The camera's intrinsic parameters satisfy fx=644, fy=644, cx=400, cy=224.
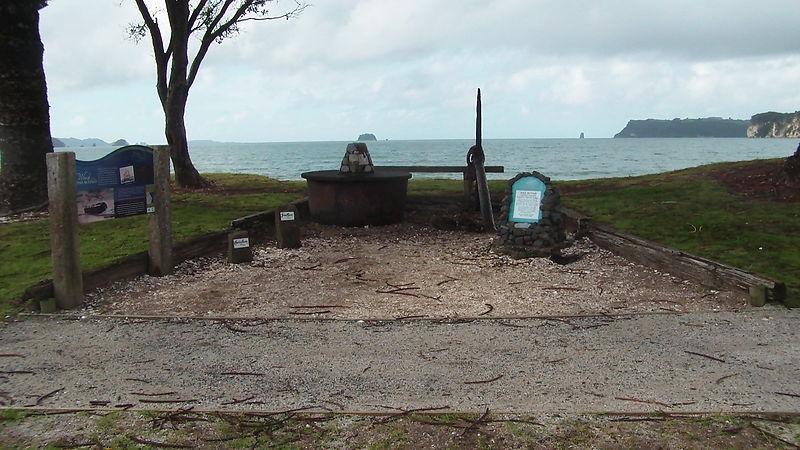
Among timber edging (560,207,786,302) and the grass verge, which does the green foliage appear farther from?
the grass verge

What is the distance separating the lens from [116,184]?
7.46 meters

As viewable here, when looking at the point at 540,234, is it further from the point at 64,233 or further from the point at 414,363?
the point at 64,233

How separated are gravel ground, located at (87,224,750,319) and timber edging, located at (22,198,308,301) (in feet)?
0.46

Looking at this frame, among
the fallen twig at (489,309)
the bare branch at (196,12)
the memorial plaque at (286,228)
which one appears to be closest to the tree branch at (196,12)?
the bare branch at (196,12)

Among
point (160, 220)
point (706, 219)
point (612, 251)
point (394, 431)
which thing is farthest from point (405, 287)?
point (706, 219)

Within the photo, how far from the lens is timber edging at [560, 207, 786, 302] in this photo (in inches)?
249

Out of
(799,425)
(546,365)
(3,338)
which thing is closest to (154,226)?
(3,338)

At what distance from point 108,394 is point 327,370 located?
1.47 m

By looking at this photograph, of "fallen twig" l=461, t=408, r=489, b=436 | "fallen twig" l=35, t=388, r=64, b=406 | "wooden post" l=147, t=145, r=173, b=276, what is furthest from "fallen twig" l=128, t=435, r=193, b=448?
"wooden post" l=147, t=145, r=173, b=276

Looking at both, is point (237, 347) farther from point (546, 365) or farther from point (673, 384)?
point (673, 384)

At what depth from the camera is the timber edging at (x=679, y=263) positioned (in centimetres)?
632

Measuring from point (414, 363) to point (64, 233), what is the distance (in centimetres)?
405

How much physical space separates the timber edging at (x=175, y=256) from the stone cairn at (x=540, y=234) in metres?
3.91

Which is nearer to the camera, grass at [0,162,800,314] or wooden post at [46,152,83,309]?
wooden post at [46,152,83,309]
